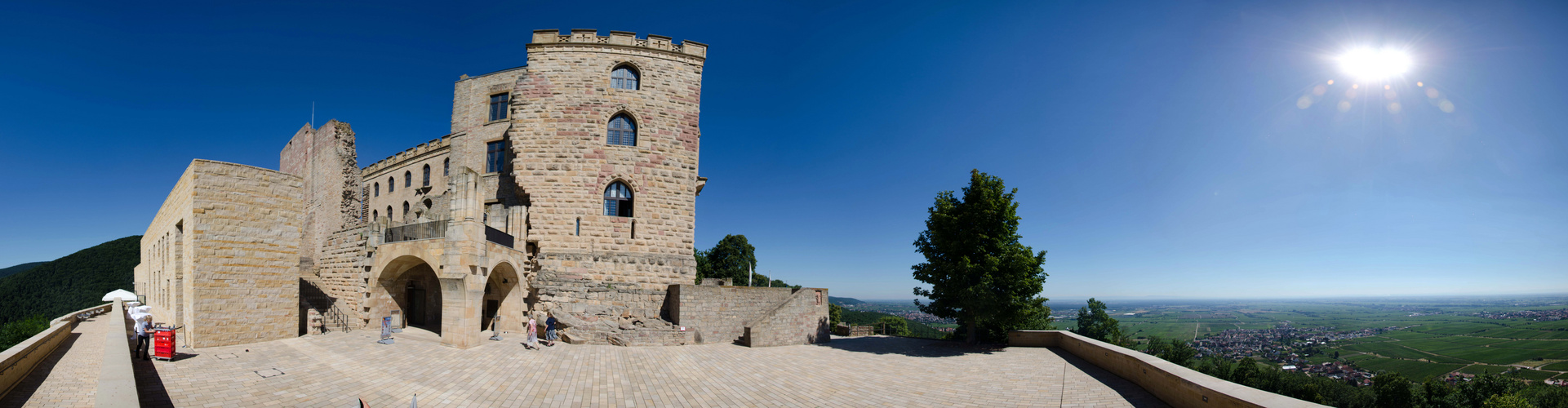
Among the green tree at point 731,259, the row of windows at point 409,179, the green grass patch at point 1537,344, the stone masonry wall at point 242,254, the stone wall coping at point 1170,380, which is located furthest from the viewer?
the green tree at point 731,259

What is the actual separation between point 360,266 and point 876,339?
17.4 metres

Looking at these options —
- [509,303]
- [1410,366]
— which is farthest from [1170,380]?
[1410,366]

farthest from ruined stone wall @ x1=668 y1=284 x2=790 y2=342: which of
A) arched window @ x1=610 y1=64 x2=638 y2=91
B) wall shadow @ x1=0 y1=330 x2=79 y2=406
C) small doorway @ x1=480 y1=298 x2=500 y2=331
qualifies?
wall shadow @ x1=0 y1=330 x2=79 y2=406

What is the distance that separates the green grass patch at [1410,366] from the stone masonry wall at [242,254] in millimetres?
66952

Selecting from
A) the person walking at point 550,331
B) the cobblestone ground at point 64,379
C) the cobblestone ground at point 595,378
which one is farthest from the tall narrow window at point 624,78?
the cobblestone ground at point 64,379

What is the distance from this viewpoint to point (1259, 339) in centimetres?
6259

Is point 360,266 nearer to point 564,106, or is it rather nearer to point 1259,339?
point 564,106

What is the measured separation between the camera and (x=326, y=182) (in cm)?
2527

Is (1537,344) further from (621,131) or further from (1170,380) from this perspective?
(621,131)

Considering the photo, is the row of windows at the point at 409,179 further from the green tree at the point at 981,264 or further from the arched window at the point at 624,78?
the green tree at the point at 981,264

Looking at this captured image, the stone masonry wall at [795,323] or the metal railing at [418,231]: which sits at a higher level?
the metal railing at [418,231]

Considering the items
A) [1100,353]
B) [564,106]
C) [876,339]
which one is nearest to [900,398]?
[1100,353]

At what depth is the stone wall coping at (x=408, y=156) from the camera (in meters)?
24.8

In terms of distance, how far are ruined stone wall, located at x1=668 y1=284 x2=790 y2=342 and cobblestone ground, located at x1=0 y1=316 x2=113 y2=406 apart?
11.1 metres
